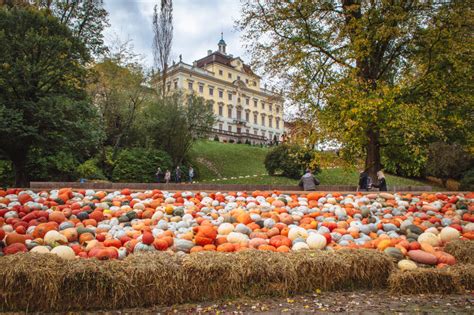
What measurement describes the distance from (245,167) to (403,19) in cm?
2331

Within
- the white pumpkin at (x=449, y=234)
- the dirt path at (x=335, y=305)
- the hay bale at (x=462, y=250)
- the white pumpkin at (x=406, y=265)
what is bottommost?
the dirt path at (x=335, y=305)

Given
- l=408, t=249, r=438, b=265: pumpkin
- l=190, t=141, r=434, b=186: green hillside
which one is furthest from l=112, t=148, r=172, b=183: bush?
l=408, t=249, r=438, b=265: pumpkin

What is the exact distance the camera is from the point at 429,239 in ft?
13.0

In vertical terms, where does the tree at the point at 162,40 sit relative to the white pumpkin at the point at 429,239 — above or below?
above

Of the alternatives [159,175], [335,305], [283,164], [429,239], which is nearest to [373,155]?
[429,239]

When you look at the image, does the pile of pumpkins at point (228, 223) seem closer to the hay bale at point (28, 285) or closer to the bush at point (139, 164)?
the hay bale at point (28, 285)

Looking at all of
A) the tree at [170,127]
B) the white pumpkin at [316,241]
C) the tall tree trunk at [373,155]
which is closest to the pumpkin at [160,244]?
the white pumpkin at [316,241]

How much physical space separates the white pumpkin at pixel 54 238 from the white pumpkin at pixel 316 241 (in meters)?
2.74

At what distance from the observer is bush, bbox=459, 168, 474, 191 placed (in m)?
21.8

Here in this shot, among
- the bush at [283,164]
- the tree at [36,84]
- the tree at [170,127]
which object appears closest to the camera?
the tree at [36,84]

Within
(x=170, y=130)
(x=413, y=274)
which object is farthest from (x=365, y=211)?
(x=170, y=130)

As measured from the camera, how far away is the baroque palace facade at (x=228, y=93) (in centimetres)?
6275

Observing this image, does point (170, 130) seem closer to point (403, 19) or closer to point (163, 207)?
point (403, 19)

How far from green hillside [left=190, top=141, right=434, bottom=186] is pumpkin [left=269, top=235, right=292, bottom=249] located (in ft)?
57.0
